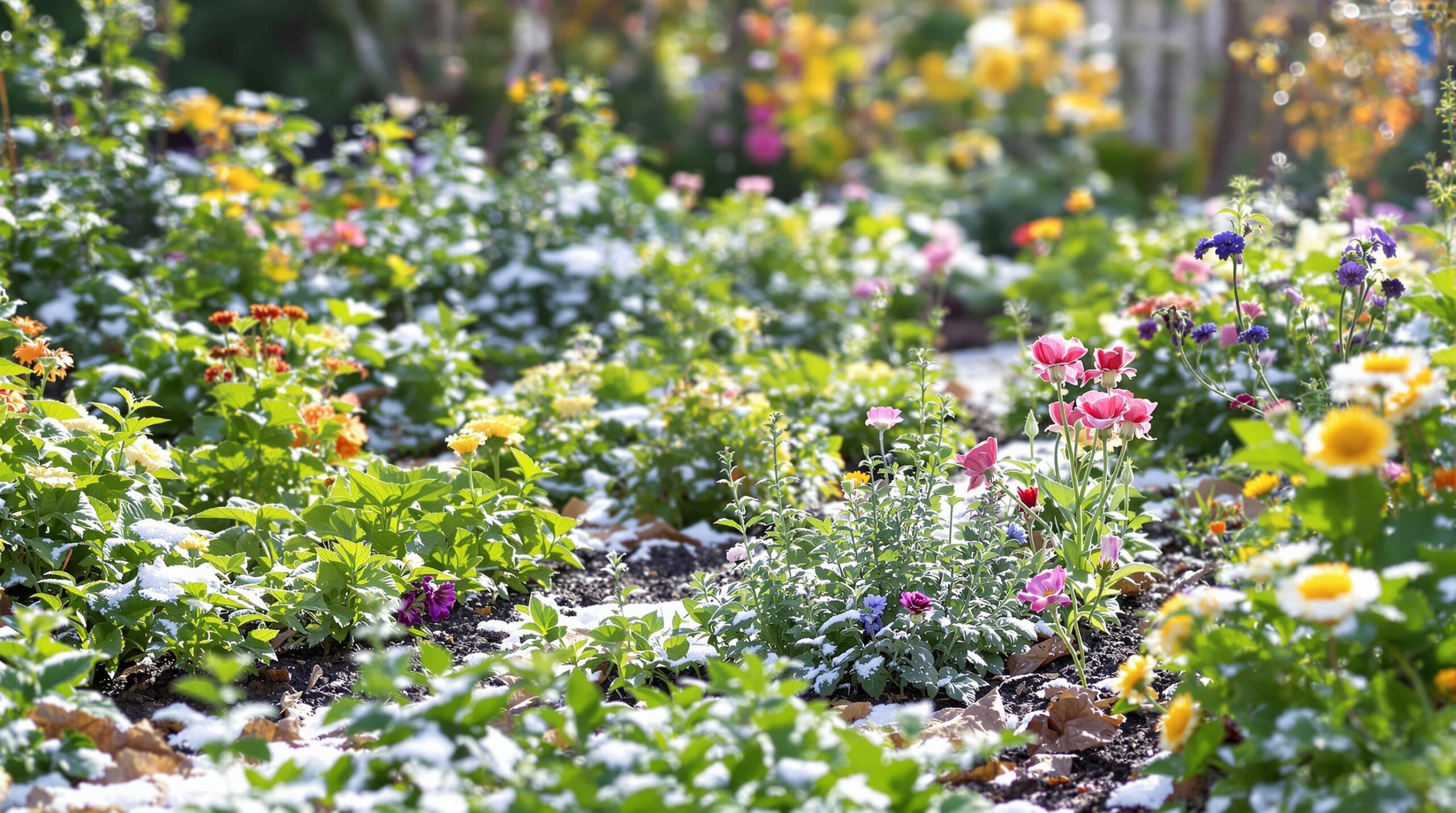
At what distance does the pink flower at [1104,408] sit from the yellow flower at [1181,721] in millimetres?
590

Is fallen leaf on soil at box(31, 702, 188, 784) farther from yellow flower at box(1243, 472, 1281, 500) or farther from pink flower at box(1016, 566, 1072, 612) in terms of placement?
yellow flower at box(1243, 472, 1281, 500)

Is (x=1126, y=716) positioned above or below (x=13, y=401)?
below

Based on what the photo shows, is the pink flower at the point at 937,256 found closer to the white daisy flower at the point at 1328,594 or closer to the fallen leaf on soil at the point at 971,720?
the fallen leaf on soil at the point at 971,720

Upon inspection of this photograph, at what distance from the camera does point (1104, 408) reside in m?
2.29

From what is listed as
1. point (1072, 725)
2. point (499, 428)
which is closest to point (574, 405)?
point (499, 428)

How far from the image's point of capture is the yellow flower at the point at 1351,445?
62.6 inches

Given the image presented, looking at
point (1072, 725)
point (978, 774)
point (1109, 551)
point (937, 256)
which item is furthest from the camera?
point (937, 256)

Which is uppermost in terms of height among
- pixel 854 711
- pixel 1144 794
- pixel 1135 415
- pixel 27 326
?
pixel 27 326

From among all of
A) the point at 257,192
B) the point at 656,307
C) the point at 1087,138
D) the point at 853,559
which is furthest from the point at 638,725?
the point at 1087,138

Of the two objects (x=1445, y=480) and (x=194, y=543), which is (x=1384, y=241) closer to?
(x=1445, y=480)

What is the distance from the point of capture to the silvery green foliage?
2.37 m

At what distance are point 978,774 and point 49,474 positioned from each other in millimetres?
1755

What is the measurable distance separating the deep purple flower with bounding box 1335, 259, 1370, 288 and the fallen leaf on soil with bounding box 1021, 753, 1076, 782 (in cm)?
104

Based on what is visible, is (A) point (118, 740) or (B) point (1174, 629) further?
(A) point (118, 740)
